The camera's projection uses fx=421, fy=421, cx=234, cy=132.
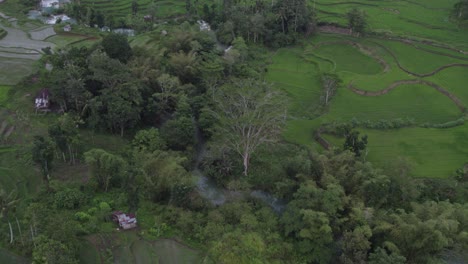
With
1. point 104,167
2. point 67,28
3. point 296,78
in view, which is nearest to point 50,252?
point 104,167

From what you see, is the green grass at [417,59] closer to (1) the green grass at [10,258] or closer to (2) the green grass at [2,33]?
(1) the green grass at [10,258]

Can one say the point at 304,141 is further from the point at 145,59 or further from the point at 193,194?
the point at 145,59

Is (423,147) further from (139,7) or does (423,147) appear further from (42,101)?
(139,7)

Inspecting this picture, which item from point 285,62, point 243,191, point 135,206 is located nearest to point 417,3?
point 285,62

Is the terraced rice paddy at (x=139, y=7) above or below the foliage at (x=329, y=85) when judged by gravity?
above

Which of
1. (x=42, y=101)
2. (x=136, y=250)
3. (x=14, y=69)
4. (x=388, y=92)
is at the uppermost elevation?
(x=14, y=69)

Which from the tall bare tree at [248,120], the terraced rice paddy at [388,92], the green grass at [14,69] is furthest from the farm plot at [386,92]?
the green grass at [14,69]

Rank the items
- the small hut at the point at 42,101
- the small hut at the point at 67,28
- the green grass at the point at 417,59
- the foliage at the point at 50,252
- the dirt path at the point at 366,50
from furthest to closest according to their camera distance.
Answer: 1. the small hut at the point at 67,28
2. the dirt path at the point at 366,50
3. the green grass at the point at 417,59
4. the small hut at the point at 42,101
5. the foliage at the point at 50,252

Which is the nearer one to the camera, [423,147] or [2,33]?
[423,147]
